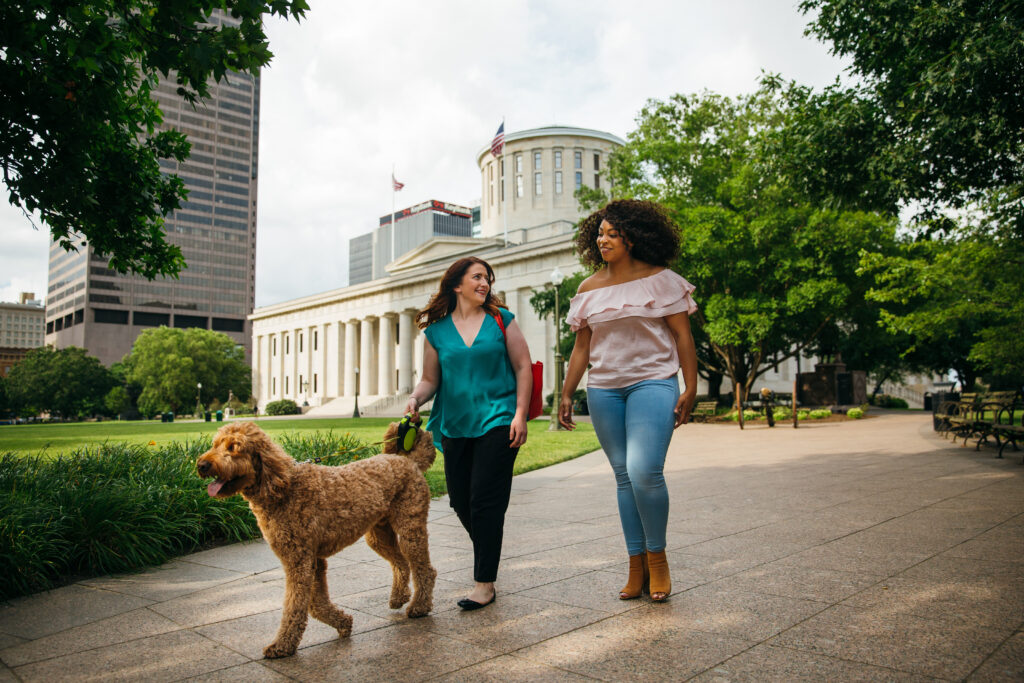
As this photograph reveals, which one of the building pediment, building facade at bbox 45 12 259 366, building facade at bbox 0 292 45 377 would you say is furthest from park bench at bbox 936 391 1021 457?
building facade at bbox 45 12 259 366

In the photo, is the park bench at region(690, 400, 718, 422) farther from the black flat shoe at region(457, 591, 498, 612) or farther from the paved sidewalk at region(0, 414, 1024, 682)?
the black flat shoe at region(457, 591, 498, 612)

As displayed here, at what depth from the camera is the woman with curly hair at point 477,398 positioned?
13.2ft

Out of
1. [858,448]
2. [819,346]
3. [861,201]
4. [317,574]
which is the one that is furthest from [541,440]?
[819,346]

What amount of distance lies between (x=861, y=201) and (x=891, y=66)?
236cm

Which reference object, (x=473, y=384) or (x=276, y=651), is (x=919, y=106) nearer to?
(x=473, y=384)

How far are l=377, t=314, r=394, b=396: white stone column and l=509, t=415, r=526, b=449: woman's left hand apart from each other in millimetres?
63509

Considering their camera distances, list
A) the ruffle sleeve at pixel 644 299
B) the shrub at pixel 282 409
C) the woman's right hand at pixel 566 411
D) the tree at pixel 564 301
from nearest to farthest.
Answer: the ruffle sleeve at pixel 644 299, the woman's right hand at pixel 566 411, the tree at pixel 564 301, the shrub at pixel 282 409

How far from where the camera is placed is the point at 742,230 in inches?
1052

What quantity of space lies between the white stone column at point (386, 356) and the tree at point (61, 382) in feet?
112

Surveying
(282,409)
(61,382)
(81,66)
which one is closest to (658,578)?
(81,66)

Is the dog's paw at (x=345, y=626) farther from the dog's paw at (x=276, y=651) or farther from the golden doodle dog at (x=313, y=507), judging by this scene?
the dog's paw at (x=276, y=651)

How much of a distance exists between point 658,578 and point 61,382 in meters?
87.9

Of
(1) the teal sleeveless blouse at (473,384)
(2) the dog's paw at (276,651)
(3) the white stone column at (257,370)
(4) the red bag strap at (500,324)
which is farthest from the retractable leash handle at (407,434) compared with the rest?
(3) the white stone column at (257,370)

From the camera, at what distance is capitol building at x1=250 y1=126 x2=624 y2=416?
58.9m
